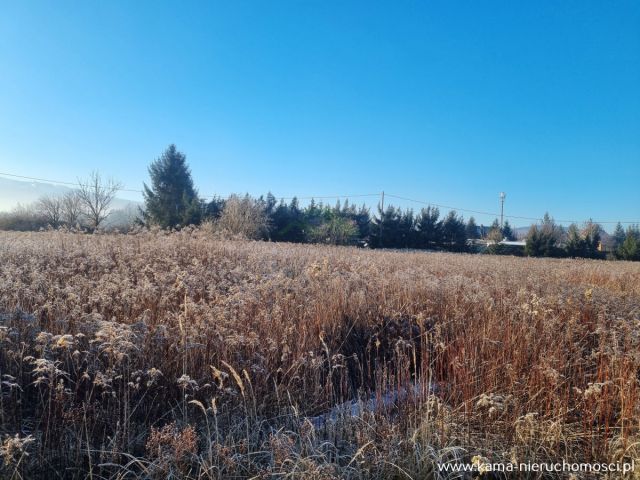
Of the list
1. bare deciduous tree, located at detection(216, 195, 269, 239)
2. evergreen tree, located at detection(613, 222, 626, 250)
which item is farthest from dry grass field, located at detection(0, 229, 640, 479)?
evergreen tree, located at detection(613, 222, 626, 250)

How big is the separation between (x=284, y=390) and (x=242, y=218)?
19.6 meters

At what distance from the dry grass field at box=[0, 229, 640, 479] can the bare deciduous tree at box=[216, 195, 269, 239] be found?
1607cm

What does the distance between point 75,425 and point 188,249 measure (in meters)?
5.99

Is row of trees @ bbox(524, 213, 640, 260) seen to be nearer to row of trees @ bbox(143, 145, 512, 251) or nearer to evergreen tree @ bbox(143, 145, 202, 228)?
row of trees @ bbox(143, 145, 512, 251)

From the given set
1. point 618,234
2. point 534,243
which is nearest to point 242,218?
point 534,243

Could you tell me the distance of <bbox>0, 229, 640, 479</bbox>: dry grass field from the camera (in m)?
1.81

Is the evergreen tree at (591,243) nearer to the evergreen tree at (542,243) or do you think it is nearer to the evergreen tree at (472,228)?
the evergreen tree at (542,243)

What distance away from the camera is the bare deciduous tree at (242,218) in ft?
67.7

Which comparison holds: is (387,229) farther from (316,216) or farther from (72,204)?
(72,204)

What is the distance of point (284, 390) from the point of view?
260cm

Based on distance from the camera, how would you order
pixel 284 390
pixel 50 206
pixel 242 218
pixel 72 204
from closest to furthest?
pixel 284 390 → pixel 242 218 → pixel 50 206 → pixel 72 204

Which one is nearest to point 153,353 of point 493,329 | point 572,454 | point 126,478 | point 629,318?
point 126,478

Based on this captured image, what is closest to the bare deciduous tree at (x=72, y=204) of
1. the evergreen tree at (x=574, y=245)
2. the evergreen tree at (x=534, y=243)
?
the evergreen tree at (x=534, y=243)

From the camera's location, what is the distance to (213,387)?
8.38ft
